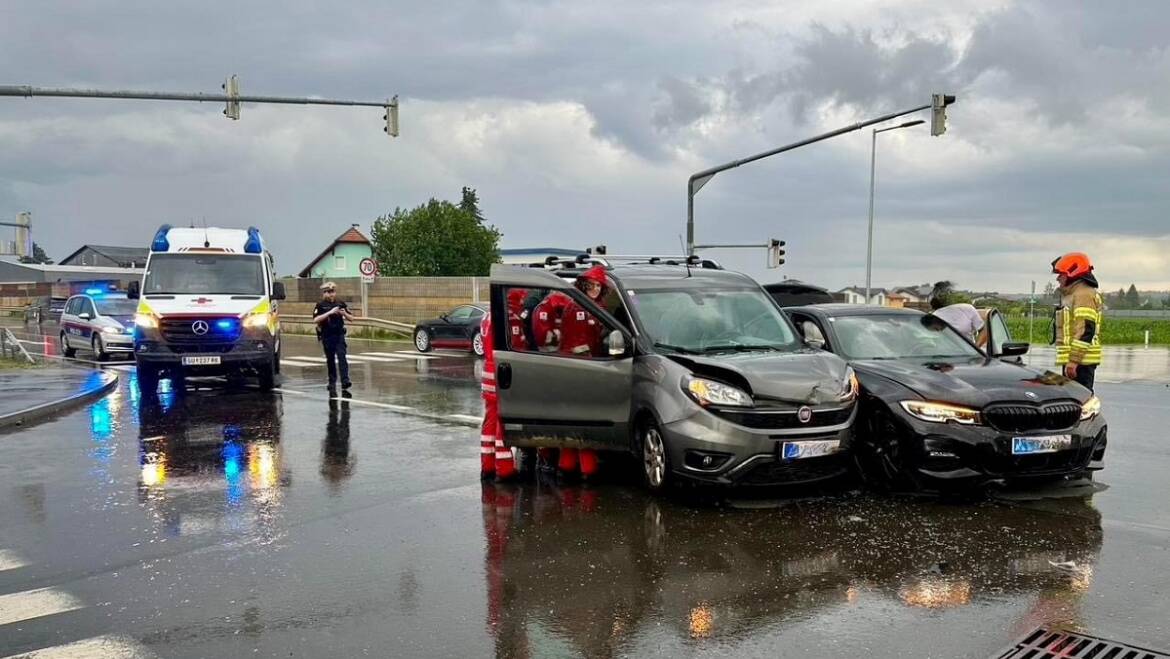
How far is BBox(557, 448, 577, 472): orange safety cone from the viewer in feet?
28.8

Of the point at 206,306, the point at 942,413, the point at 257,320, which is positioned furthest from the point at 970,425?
the point at 206,306

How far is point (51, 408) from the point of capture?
13586 mm

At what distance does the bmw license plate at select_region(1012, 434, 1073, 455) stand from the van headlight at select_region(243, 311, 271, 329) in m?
12.2

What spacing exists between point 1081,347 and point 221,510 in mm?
8031

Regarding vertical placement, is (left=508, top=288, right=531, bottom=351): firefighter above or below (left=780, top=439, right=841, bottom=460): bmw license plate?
above

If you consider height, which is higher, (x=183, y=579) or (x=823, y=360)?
(x=823, y=360)

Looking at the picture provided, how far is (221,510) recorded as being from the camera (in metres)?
7.49

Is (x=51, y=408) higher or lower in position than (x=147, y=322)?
lower

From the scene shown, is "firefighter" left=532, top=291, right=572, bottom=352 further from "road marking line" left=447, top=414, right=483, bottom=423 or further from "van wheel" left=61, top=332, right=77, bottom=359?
"van wheel" left=61, top=332, right=77, bottom=359

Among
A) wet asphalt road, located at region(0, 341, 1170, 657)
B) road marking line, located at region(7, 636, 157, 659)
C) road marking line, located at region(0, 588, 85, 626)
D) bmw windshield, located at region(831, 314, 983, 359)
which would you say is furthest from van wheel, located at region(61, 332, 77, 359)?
road marking line, located at region(7, 636, 157, 659)

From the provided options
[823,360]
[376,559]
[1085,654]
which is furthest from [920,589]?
[376,559]

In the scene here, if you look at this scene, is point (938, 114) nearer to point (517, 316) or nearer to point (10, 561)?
point (517, 316)

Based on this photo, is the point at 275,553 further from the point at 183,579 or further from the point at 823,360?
the point at 823,360

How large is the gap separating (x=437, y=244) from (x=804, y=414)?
70370mm
